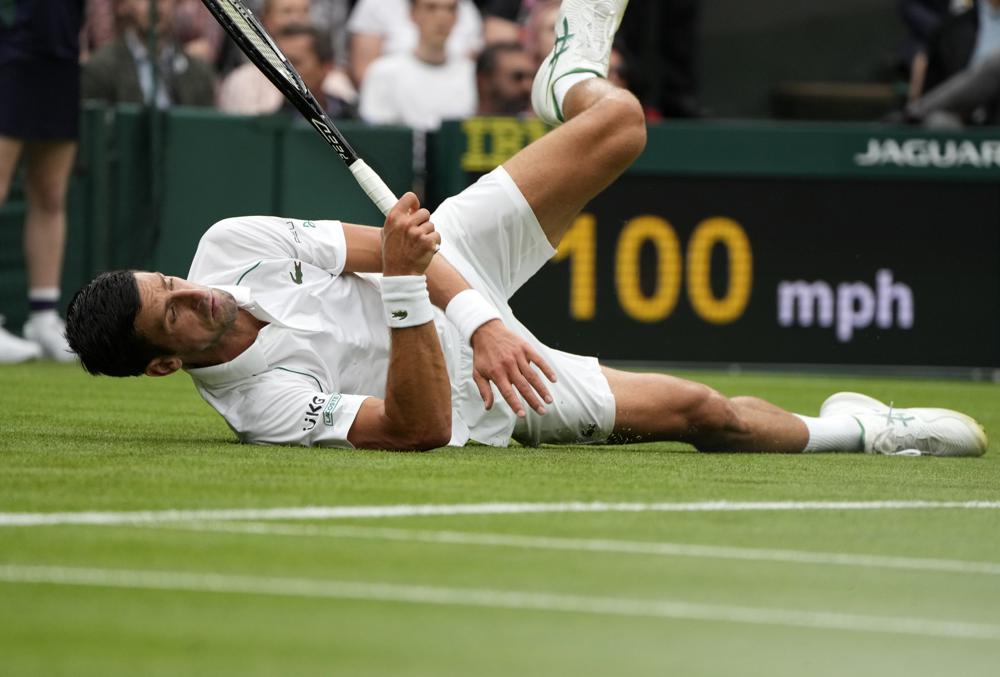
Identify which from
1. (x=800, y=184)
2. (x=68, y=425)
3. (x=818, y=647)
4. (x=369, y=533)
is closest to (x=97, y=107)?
(x=800, y=184)

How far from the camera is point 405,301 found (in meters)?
5.04

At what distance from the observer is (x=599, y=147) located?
5801 millimetres

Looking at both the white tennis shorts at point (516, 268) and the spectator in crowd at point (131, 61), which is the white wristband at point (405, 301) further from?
the spectator in crowd at point (131, 61)

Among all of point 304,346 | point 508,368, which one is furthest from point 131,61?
point 508,368

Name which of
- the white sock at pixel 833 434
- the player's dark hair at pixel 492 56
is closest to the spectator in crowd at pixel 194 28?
the player's dark hair at pixel 492 56

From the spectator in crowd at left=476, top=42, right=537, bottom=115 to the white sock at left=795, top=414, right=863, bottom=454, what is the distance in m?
5.84

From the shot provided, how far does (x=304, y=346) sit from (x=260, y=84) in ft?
24.5

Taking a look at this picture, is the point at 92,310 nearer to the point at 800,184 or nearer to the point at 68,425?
the point at 68,425

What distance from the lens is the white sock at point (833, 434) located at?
6145mm

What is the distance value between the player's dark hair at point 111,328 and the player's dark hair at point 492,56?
267 inches

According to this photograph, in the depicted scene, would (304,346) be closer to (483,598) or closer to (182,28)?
(483,598)

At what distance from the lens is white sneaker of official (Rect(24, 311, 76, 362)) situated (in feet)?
33.5

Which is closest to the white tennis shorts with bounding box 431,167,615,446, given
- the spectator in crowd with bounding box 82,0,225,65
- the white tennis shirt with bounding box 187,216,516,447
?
the white tennis shirt with bounding box 187,216,516,447

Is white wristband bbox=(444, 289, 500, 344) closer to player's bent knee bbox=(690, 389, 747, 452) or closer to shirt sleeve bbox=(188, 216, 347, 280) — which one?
shirt sleeve bbox=(188, 216, 347, 280)
